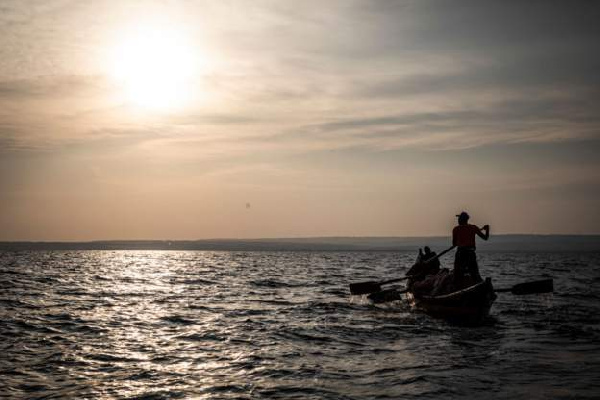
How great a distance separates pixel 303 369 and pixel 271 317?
878 centimetres

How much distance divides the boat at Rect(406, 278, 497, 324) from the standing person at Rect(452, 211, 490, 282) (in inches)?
33.4

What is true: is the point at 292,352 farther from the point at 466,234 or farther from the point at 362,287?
the point at 362,287

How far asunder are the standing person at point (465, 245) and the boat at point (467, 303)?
85cm

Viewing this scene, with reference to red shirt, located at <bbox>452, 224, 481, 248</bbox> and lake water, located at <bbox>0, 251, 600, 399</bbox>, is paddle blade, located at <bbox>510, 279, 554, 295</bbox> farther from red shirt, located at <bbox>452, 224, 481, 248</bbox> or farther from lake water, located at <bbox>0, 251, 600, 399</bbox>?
red shirt, located at <bbox>452, 224, 481, 248</bbox>

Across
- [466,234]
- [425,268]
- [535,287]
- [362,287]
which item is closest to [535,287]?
[535,287]

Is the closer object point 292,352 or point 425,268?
point 292,352

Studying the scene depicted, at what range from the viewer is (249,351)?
14.4 metres

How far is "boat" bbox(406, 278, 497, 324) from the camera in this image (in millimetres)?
18906

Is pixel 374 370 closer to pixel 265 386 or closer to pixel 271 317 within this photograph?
pixel 265 386

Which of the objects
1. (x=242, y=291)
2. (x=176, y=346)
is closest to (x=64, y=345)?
(x=176, y=346)

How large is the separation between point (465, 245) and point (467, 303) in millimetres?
2203

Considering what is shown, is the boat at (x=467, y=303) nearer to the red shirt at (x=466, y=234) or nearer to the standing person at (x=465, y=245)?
the standing person at (x=465, y=245)

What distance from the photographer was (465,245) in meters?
20.1

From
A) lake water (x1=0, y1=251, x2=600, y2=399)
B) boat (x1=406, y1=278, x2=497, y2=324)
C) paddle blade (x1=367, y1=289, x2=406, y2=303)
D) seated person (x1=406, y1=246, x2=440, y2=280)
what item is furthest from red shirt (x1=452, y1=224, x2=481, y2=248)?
paddle blade (x1=367, y1=289, x2=406, y2=303)
